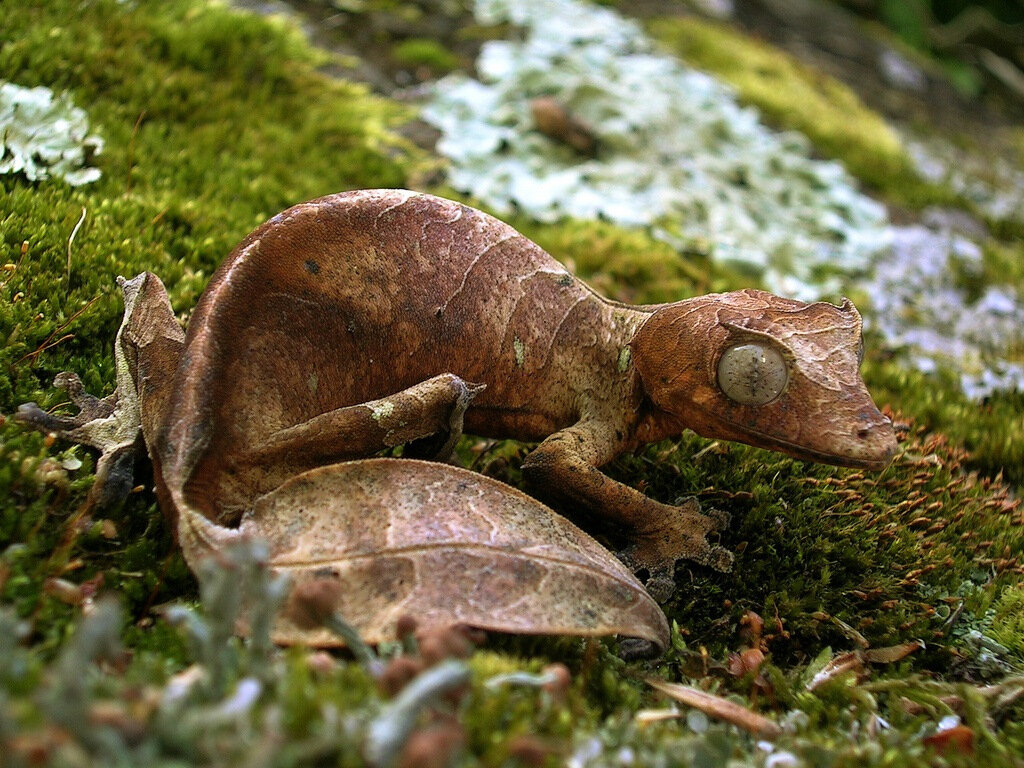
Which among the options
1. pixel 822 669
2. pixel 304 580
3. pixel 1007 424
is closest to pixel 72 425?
pixel 304 580

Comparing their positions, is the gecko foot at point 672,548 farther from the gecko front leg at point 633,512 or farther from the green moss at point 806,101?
the green moss at point 806,101

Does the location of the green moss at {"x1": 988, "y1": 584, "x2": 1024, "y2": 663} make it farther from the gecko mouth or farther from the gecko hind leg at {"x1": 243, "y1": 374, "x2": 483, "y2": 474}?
the gecko hind leg at {"x1": 243, "y1": 374, "x2": 483, "y2": 474}

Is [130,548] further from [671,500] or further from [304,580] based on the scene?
[671,500]

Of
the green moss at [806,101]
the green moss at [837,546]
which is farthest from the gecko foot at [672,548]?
the green moss at [806,101]

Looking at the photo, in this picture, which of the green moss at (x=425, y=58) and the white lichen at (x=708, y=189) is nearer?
the white lichen at (x=708, y=189)

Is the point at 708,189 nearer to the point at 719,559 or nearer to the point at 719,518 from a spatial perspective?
the point at 719,518

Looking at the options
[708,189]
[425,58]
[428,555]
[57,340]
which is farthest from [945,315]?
[57,340]
